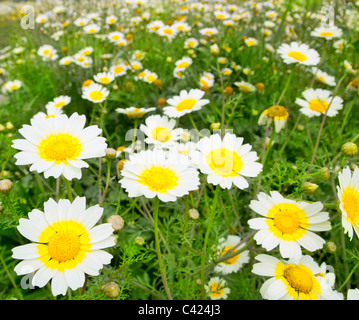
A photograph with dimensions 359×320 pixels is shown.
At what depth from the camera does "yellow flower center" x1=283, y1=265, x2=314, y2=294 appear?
29.1 inches

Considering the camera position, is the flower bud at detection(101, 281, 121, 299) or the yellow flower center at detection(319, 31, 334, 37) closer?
the flower bud at detection(101, 281, 121, 299)

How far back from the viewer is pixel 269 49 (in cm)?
228

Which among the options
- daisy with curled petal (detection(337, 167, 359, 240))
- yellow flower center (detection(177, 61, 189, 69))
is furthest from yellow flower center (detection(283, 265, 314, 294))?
yellow flower center (detection(177, 61, 189, 69))

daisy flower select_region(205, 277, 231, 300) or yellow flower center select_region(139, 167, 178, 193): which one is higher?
yellow flower center select_region(139, 167, 178, 193)

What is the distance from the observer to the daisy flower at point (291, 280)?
0.73 meters

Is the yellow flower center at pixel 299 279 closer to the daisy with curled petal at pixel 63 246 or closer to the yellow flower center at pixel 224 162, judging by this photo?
the yellow flower center at pixel 224 162

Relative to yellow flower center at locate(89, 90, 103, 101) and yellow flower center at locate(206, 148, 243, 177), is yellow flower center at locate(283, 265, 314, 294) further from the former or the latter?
yellow flower center at locate(89, 90, 103, 101)

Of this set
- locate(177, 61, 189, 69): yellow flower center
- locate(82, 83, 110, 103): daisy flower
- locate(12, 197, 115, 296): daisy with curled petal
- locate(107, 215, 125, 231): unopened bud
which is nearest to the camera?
locate(12, 197, 115, 296): daisy with curled petal

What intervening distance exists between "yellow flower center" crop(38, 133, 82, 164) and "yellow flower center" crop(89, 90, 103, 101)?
0.65m

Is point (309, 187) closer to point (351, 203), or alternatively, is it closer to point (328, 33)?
point (351, 203)

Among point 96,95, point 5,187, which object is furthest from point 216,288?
point 96,95

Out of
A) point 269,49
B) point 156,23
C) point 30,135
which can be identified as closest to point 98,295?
point 30,135

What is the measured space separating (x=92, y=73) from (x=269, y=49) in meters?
1.20

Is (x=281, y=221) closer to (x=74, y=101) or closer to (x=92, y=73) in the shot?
(x=74, y=101)
